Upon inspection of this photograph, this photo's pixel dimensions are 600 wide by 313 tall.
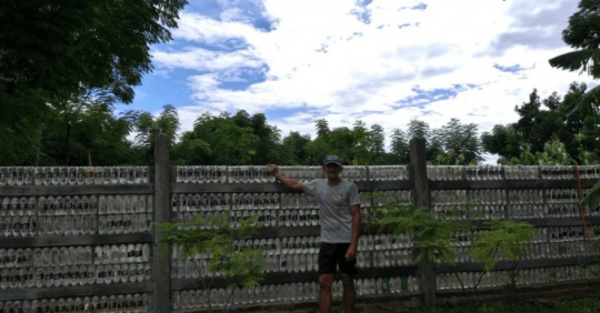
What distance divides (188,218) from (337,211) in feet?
5.85

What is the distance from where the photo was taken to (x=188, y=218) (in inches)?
223

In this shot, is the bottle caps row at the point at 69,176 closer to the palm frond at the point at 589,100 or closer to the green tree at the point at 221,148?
the palm frond at the point at 589,100

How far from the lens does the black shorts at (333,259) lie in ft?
16.8

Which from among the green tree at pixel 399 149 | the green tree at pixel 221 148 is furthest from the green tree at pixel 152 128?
the green tree at pixel 399 149

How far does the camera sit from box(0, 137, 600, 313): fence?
520 cm

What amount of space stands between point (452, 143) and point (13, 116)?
42.6 metres

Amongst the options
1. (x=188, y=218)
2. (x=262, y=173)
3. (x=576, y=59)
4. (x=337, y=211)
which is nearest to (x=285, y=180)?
(x=262, y=173)

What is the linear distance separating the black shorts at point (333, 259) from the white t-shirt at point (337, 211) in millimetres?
64

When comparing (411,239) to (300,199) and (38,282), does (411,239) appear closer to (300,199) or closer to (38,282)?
(300,199)

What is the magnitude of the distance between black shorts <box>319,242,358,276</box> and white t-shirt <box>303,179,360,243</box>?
0.21 ft

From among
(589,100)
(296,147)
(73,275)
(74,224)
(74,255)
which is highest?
(296,147)

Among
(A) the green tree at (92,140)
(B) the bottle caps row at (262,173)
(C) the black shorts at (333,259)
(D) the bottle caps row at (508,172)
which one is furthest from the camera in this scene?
(A) the green tree at (92,140)

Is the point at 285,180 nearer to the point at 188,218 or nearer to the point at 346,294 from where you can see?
the point at 188,218

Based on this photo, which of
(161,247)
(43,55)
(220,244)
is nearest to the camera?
(220,244)
